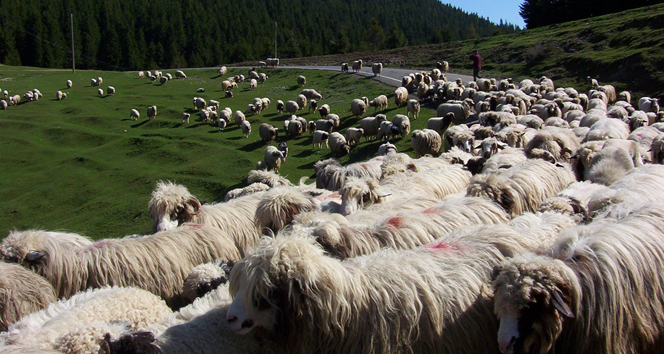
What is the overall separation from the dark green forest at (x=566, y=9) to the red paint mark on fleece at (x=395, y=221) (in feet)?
197

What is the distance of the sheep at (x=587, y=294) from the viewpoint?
358 cm

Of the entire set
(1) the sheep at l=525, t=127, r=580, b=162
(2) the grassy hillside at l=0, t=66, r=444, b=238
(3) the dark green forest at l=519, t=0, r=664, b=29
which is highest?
(3) the dark green forest at l=519, t=0, r=664, b=29

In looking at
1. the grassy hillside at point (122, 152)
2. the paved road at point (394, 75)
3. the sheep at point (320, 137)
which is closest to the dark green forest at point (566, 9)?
the paved road at point (394, 75)

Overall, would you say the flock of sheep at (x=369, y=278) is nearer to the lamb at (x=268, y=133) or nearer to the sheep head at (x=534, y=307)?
the sheep head at (x=534, y=307)

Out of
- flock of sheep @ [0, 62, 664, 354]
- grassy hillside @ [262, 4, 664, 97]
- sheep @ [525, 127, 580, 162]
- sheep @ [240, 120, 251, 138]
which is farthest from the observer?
grassy hillside @ [262, 4, 664, 97]

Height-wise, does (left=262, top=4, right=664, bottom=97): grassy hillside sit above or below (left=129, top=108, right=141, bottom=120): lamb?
above

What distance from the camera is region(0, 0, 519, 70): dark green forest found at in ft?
297

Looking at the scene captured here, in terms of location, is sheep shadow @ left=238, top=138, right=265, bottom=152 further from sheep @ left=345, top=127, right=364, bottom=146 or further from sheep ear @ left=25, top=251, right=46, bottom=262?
sheep ear @ left=25, top=251, right=46, bottom=262

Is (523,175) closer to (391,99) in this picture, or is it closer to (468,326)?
(468,326)

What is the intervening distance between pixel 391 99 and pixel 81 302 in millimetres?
27442

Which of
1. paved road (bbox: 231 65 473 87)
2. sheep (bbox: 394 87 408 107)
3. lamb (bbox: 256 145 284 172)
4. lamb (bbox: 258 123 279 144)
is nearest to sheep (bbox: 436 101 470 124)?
sheep (bbox: 394 87 408 107)

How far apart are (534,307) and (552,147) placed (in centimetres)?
721

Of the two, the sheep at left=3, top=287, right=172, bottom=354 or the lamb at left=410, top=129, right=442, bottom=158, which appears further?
the lamb at left=410, top=129, right=442, bottom=158

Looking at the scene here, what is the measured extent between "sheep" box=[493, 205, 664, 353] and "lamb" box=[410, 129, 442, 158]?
1385cm
